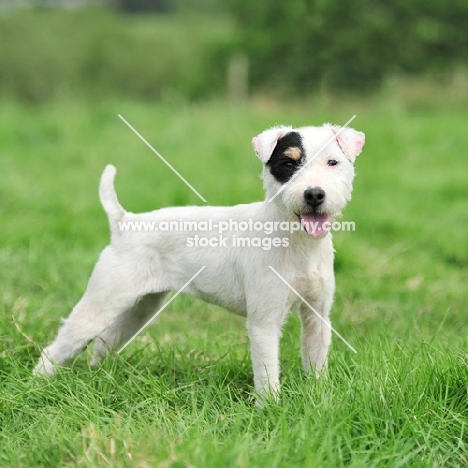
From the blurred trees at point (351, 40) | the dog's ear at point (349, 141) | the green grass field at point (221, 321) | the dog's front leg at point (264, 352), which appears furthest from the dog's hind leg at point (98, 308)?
the blurred trees at point (351, 40)

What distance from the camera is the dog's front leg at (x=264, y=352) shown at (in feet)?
12.6

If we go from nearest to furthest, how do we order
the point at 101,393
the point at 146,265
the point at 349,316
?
1. the point at 101,393
2. the point at 146,265
3. the point at 349,316

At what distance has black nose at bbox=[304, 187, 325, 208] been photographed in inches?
136

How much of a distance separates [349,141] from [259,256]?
0.78 m

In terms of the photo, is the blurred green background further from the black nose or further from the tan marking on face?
the black nose

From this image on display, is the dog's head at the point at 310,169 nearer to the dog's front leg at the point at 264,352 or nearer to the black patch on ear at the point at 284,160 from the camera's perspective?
the black patch on ear at the point at 284,160

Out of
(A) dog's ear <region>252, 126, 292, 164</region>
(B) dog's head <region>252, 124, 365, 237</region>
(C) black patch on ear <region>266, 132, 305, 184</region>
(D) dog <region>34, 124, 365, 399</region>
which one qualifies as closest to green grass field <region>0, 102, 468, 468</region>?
(D) dog <region>34, 124, 365, 399</region>

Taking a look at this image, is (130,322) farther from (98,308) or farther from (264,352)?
(264,352)

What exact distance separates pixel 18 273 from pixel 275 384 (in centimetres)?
326

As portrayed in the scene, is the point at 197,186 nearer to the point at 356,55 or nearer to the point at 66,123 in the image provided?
the point at 66,123

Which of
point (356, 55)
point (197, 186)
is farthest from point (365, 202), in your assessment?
point (356, 55)

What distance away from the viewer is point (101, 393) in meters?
3.91

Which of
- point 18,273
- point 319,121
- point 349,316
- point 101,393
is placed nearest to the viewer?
point 101,393

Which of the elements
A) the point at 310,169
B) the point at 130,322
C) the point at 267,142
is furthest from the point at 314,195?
the point at 130,322
